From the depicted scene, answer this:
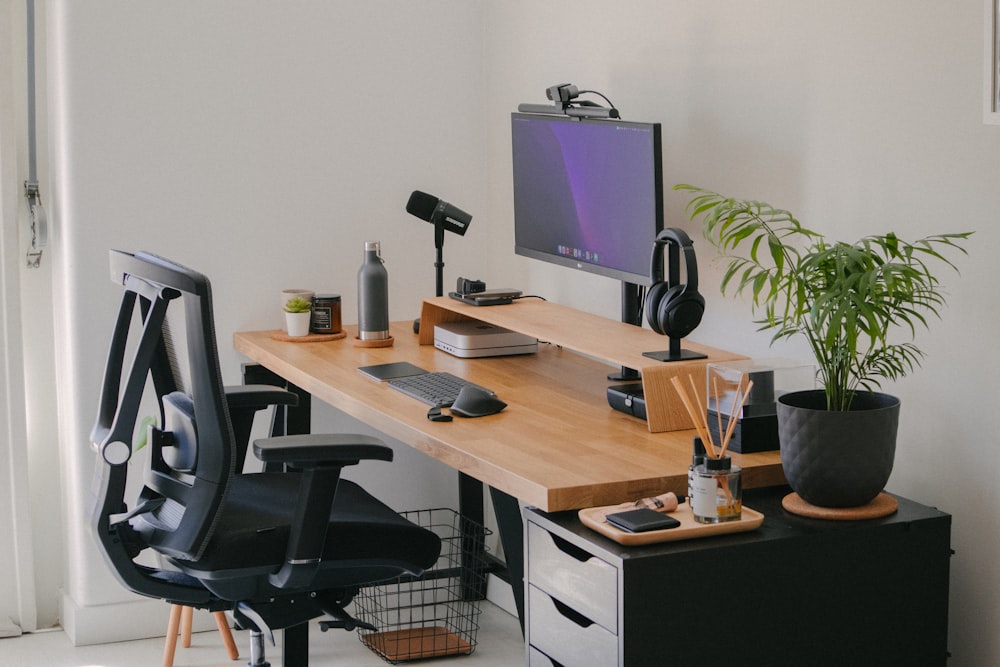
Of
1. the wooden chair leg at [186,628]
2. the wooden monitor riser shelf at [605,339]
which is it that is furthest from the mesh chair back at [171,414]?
the wooden chair leg at [186,628]

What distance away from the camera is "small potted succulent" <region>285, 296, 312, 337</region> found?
135 inches

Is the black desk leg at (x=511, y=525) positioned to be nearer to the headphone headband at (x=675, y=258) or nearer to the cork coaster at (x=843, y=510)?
the headphone headband at (x=675, y=258)

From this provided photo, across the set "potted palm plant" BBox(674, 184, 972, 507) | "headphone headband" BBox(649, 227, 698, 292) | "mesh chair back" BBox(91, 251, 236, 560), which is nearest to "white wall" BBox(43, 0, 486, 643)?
"mesh chair back" BBox(91, 251, 236, 560)

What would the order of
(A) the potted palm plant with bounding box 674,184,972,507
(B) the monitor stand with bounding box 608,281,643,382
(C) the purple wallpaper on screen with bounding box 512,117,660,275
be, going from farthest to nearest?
(B) the monitor stand with bounding box 608,281,643,382 → (C) the purple wallpaper on screen with bounding box 512,117,660,275 → (A) the potted palm plant with bounding box 674,184,972,507

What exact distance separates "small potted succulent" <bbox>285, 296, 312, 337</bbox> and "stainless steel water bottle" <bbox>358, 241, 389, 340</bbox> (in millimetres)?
179

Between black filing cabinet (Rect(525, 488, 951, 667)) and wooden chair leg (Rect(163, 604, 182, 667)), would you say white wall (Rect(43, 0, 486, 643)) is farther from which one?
black filing cabinet (Rect(525, 488, 951, 667))

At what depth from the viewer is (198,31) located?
11.5 feet

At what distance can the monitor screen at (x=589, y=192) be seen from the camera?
276 centimetres

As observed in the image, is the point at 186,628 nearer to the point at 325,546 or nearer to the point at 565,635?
the point at 325,546

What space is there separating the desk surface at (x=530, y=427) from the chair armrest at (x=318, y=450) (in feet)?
0.57

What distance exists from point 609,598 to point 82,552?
6.85 feet

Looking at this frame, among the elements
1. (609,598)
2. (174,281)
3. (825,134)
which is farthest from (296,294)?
(609,598)

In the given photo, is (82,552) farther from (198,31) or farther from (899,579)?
(899,579)

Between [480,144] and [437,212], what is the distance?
427 millimetres
